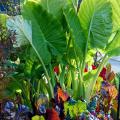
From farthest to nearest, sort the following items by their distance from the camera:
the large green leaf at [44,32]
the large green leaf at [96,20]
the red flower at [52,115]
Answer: the large green leaf at [96,20]
the large green leaf at [44,32]
the red flower at [52,115]

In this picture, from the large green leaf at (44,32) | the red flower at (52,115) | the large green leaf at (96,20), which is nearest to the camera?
the red flower at (52,115)

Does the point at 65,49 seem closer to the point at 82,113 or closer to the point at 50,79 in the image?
the point at 50,79

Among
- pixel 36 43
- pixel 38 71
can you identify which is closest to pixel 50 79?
pixel 38 71

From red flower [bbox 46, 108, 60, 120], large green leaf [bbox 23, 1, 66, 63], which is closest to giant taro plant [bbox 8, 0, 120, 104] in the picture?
large green leaf [bbox 23, 1, 66, 63]

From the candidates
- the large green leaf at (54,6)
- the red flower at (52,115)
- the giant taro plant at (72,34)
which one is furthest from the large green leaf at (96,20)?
the red flower at (52,115)

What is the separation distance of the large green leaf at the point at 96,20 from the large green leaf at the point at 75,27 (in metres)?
0.08

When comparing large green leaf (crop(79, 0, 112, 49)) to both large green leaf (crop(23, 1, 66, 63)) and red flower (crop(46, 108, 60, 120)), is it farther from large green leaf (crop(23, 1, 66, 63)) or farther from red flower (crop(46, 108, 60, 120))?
red flower (crop(46, 108, 60, 120))

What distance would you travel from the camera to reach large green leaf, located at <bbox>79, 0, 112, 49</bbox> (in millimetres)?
3463

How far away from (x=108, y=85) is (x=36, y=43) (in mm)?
896

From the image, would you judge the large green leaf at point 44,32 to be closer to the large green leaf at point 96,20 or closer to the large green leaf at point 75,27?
the large green leaf at point 75,27

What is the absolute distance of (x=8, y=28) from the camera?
3109mm

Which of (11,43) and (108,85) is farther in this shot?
(108,85)

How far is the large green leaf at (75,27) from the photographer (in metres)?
3.38

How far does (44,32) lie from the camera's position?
11.3 ft
